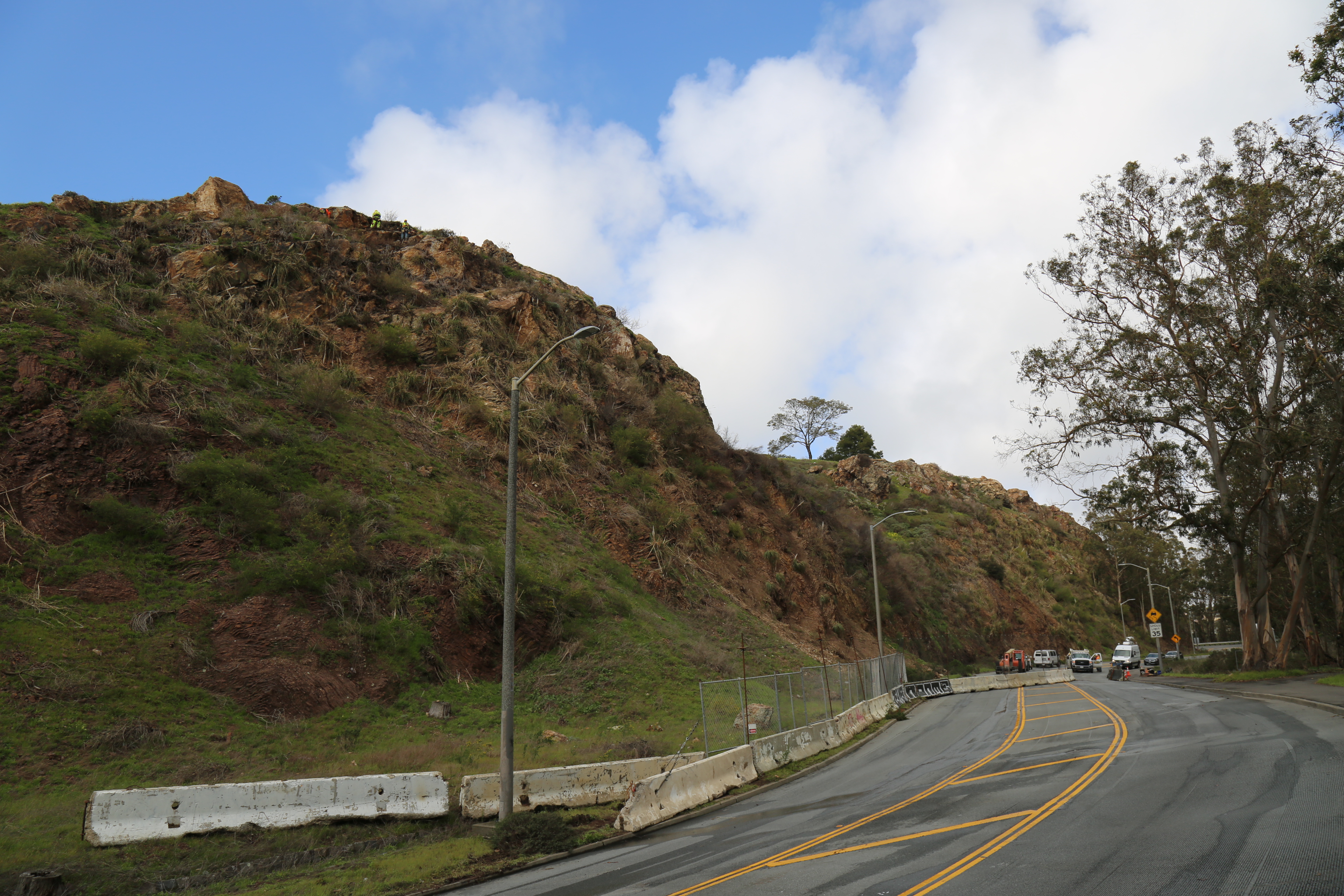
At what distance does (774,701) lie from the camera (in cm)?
2325

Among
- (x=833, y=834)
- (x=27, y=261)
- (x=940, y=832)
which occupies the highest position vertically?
(x=27, y=261)

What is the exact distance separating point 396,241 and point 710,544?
80.6ft

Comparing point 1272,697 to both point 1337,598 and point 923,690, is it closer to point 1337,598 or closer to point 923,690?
point 923,690

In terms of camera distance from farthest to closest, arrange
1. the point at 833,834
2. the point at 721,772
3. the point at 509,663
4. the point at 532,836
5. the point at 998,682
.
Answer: the point at 998,682
the point at 721,772
the point at 509,663
the point at 532,836
the point at 833,834

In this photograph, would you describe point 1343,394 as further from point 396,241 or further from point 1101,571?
point 1101,571

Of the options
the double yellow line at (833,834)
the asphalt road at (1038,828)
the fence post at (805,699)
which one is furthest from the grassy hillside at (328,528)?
the double yellow line at (833,834)

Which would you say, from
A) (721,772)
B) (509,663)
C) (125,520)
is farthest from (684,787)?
(125,520)

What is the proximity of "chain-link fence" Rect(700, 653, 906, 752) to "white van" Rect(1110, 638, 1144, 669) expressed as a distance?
30.8m

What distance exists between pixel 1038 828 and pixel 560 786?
28.1ft

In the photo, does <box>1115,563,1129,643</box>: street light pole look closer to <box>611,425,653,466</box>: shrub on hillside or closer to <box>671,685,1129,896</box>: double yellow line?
<box>611,425,653,466</box>: shrub on hillside

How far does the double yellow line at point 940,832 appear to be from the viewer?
32.1ft

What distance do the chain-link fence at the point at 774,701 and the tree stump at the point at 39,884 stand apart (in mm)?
11495

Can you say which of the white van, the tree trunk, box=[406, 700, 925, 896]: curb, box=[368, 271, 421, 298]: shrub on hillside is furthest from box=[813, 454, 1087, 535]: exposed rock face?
box=[406, 700, 925, 896]: curb

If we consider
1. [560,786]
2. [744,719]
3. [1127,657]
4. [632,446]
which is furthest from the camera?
[1127,657]
